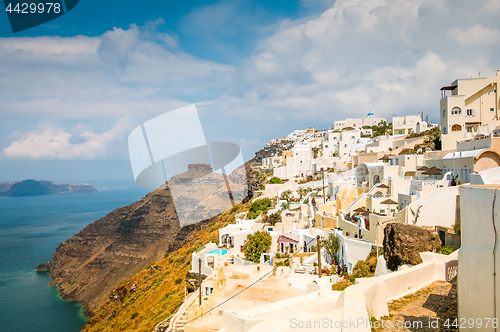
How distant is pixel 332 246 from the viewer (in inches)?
561

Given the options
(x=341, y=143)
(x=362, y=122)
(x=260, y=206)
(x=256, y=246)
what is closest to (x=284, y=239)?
(x=256, y=246)

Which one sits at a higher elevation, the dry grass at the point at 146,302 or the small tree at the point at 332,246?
the small tree at the point at 332,246

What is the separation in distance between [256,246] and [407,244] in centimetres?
985

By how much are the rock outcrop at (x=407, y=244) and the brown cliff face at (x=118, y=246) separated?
107ft

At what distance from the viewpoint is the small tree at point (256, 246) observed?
56.7ft

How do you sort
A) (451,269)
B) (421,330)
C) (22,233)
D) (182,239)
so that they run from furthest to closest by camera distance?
(22,233) < (182,239) < (451,269) < (421,330)

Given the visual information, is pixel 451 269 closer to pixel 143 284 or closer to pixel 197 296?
pixel 197 296

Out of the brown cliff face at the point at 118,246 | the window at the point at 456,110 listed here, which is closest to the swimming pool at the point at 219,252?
the window at the point at 456,110

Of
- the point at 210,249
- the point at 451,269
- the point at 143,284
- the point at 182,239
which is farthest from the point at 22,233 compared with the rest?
the point at 451,269

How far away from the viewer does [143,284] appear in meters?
26.8

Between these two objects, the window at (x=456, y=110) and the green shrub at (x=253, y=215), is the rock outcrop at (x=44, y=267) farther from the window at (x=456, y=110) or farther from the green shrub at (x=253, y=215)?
the window at (x=456, y=110)

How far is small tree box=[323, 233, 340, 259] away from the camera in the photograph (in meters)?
14.2

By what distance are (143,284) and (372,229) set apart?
72.3ft

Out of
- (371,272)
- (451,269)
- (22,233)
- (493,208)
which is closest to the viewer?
(493,208)
